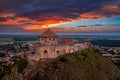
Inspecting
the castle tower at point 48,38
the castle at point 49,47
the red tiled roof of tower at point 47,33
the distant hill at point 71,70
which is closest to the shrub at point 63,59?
the distant hill at point 71,70

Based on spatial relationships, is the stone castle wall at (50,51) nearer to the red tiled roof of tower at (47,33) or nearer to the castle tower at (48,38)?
the castle tower at (48,38)

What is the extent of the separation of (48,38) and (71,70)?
8.69 meters

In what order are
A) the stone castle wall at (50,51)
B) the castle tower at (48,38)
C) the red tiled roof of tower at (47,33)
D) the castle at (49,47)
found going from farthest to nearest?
1. the red tiled roof of tower at (47,33)
2. the castle tower at (48,38)
3. the castle at (49,47)
4. the stone castle wall at (50,51)

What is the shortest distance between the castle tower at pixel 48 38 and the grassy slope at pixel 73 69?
412 centimetres

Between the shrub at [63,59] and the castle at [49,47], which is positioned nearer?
the shrub at [63,59]

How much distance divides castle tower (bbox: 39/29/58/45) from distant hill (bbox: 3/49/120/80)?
164 inches

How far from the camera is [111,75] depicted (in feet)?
153

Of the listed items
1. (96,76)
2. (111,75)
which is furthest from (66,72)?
(111,75)

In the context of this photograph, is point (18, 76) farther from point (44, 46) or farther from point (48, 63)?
point (44, 46)

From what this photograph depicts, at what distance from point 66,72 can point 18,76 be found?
6968 mm

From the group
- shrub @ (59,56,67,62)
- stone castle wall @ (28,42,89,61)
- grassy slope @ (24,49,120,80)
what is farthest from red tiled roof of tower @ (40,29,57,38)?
shrub @ (59,56,67,62)

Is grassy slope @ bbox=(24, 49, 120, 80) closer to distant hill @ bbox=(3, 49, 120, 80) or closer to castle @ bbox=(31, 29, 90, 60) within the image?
distant hill @ bbox=(3, 49, 120, 80)

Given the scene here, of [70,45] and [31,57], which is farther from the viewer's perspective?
[70,45]

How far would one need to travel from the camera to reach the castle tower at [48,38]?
41.9 meters
